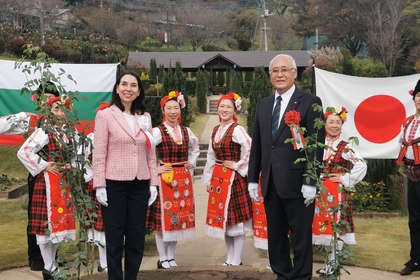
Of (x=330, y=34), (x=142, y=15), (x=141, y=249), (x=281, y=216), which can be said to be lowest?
(x=141, y=249)

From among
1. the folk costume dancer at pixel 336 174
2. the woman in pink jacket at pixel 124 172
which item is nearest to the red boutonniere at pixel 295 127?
the woman in pink jacket at pixel 124 172

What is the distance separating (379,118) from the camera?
20.9 feet

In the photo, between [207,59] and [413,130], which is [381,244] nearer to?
[413,130]

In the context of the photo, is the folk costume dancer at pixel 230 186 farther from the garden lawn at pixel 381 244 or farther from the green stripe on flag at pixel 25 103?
the green stripe on flag at pixel 25 103

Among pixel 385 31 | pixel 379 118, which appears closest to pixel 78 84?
pixel 379 118

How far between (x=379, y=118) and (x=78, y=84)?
381 centimetres

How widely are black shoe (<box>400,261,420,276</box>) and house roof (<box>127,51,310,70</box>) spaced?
90.7 ft

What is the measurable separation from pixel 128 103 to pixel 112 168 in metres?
0.49

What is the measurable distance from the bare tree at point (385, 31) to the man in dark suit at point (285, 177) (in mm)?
29019

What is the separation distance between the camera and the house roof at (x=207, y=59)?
32.1m

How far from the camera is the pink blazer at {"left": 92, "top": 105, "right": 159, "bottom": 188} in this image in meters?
3.46

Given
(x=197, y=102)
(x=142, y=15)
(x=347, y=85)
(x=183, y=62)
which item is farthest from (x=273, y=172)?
(x=142, y=15)

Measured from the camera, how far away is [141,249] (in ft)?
11.9

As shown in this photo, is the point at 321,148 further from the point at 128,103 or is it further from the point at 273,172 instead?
the point at 128,103
